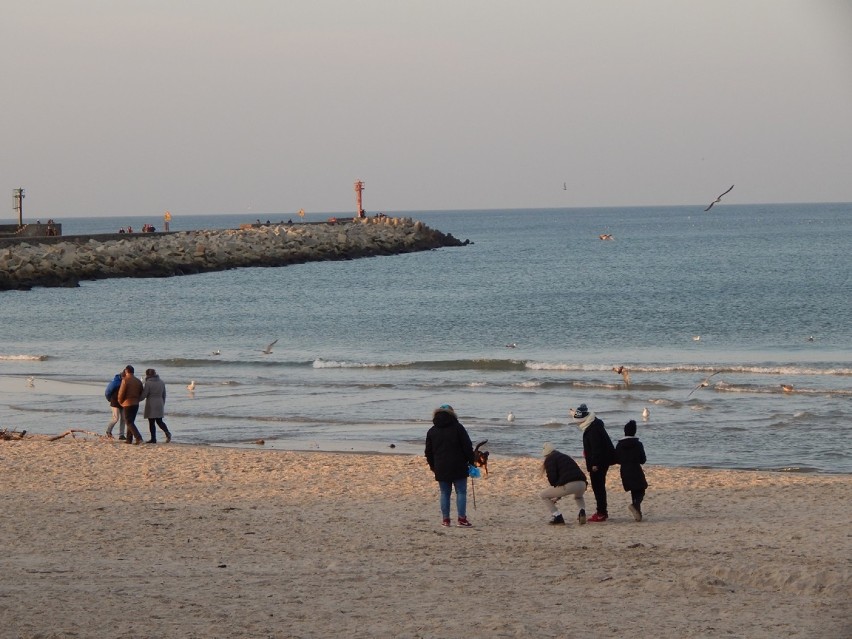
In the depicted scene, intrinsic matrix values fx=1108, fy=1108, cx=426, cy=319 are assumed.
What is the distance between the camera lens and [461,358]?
2895 cm

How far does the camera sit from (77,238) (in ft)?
202

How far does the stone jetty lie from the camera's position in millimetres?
52312

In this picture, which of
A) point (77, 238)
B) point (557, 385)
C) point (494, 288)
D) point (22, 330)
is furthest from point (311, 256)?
point (557, 385)

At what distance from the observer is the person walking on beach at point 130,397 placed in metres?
16.0

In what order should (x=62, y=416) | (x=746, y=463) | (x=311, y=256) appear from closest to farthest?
(x=746, y=463) < (x=62, y=416) < (x=311, y=256)

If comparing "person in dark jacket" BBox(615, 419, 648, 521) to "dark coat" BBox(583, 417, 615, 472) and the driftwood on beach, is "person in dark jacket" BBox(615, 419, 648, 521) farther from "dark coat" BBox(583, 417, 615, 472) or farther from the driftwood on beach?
the driftwood on beach

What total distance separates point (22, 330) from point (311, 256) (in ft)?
121

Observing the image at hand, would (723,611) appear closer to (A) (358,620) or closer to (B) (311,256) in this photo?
(A) (358,620)

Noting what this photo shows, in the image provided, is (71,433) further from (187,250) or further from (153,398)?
(187,250)

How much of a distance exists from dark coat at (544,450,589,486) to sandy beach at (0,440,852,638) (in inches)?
19.6

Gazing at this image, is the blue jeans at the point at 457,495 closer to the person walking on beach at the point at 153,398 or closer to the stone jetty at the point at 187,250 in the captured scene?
the person walking on beach at the point at 153,398

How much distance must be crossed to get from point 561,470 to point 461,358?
1835cm

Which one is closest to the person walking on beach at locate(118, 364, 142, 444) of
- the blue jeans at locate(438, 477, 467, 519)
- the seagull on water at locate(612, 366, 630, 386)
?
the blue jeans at locate(438, 477, 467, 519)

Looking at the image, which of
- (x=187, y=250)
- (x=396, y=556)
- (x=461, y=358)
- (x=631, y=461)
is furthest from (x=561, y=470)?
(x=187, y=250)
